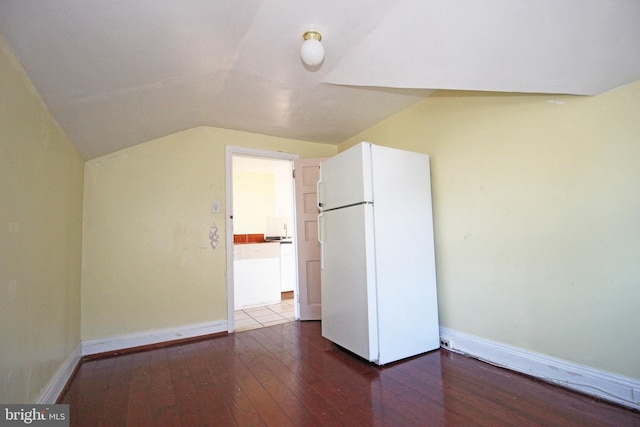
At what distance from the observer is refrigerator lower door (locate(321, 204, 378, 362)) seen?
223cm

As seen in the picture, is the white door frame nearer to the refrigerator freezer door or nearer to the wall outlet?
the refrigerator freezer door

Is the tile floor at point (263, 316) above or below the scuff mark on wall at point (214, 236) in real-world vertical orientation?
below

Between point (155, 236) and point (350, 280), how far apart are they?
79.7 inches

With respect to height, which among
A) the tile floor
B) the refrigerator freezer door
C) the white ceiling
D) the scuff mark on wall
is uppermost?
the white ceiling

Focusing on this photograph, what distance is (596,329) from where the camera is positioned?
68.1 inches

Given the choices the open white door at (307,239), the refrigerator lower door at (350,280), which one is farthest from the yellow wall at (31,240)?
the open white door at (307,239)

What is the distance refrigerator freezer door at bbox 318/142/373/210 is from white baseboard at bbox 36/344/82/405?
2.27 metres

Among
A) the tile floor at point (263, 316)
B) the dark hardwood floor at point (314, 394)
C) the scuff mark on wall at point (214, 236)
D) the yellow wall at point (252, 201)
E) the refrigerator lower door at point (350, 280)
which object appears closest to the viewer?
the dark hardwood floor at point (314, 394)

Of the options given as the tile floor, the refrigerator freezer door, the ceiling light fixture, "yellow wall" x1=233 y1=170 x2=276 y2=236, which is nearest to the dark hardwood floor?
the tile floor

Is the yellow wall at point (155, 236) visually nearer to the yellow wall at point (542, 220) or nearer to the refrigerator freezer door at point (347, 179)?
the refrigerator freezer door at point (347, 179)

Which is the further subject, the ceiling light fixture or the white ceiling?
the ceiling light fixture

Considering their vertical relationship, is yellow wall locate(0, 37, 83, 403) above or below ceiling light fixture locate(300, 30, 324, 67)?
below

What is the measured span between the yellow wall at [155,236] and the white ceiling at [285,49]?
51cm

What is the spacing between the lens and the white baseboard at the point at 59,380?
5.52ft
